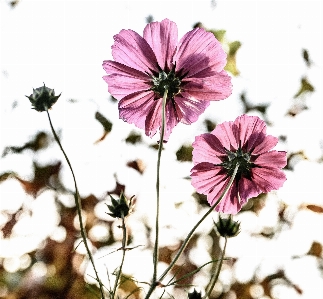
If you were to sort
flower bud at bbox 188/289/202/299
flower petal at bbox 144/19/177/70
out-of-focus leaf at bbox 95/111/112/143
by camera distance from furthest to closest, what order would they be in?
out-of-focus leaf at bbox 95/111/112/143 → flower petal at bbox 144/19/177/70 → flower bud at bbox 188/289/202/299

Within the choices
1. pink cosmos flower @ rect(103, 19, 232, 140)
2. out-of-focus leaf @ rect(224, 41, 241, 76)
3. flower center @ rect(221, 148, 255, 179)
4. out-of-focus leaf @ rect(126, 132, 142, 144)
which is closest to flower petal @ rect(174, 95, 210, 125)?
pink cosmos flower @ rect(103, 19, 232, 140)

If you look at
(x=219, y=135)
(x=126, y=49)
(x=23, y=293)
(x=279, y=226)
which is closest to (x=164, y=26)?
(x=126, y=49)

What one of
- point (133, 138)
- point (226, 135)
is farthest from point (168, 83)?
point (133, 138)

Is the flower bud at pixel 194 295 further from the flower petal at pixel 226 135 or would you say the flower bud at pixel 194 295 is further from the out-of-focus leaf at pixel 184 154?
the out-of-focus leaf at pixel 184 154

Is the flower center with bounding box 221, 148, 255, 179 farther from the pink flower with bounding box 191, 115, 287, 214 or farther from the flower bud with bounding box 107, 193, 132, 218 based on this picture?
the flower bud with bounding box 107, 193, 132, 218

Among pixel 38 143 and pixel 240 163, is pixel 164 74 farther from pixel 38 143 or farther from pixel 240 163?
pixel 38 143

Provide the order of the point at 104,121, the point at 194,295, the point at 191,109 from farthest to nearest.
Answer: the point at 104,121
the point at 191,109
the point at 194,295
